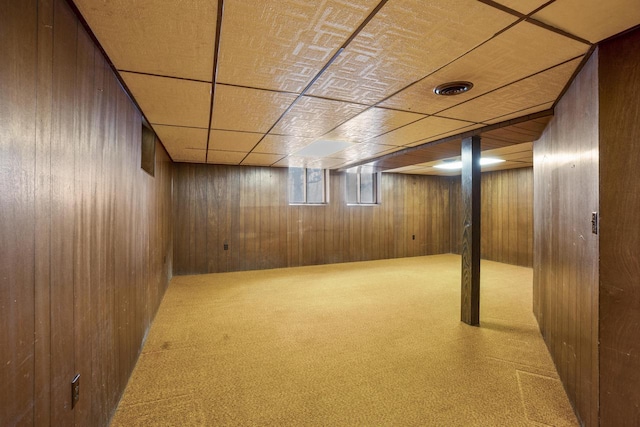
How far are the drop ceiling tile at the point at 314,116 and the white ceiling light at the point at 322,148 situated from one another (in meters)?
0.47

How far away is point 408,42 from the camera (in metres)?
1.36

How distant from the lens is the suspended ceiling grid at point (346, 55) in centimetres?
115

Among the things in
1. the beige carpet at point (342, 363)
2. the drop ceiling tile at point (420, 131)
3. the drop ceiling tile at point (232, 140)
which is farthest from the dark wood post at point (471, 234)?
the drop ceiling tile at point (232, 140)

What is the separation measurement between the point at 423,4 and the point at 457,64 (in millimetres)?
556

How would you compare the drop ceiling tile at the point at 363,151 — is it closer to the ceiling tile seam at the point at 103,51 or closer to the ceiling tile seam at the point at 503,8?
the ceiling tile seam at the point at 103,51

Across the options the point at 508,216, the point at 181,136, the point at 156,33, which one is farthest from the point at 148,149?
the point at 508,216

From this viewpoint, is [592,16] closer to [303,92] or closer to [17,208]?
[303,92]

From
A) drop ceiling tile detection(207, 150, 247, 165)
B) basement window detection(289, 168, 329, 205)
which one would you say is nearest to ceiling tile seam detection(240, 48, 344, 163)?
drop ceiling tile detection(207, 150, 247, 165)

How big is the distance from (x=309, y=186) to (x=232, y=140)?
296 cm

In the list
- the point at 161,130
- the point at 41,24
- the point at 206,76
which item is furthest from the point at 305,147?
the point at 41,24

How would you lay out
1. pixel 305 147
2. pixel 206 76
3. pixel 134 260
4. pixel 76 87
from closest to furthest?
pixel 76 87, pixel 206 76, pixel 134 260, pixel 305 147

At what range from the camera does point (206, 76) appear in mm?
1713

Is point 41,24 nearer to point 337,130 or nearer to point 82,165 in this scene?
point 82,165

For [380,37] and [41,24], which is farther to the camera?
[380,37]
